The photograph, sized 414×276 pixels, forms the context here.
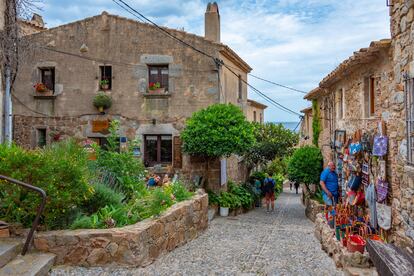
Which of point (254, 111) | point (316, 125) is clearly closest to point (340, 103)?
point (316, 125)

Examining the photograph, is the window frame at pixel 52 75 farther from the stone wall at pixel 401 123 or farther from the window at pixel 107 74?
the stone wall at pixel 401 123

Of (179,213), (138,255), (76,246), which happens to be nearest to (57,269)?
(76,246)

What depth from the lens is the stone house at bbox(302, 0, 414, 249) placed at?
19.2 ft

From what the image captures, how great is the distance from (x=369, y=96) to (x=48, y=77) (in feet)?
37.9

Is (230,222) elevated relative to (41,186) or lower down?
lower down

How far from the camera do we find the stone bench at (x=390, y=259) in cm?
452

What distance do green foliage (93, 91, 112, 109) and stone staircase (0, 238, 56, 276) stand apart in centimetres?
925

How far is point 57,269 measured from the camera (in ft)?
19.6

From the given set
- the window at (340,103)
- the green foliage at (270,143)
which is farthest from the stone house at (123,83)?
the green foliage at (270,143)

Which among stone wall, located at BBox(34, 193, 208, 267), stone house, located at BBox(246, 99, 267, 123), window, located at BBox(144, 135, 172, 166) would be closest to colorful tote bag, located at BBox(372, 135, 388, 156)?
stone wall, located at BBox(34, 193, 208, 267)

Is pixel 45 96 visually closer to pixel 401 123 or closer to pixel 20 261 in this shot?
pixel 20 261

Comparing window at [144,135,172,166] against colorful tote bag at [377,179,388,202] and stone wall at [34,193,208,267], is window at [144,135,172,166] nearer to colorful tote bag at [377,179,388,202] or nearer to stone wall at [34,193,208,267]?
stone wall at [34,193,208,267]

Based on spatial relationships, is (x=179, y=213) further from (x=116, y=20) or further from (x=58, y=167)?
(x=116, y=20)

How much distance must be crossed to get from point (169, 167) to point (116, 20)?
5.61 m
